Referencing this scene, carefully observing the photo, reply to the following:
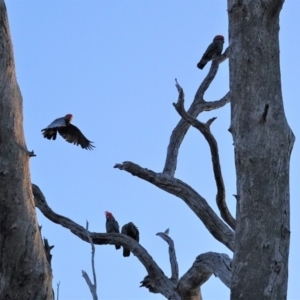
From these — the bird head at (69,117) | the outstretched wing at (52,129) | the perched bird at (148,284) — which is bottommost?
the perched bird at (148,284)

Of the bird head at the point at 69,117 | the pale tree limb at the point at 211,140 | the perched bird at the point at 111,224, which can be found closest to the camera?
the pale tree limb at the point at 211,140

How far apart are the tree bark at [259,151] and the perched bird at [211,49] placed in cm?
611

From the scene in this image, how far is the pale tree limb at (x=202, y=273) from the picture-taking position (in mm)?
5742

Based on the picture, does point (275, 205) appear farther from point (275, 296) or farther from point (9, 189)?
point (9, 189)

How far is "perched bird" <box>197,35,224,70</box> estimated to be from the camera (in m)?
10.2

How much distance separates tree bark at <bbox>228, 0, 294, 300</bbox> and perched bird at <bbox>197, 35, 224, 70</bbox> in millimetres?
6107

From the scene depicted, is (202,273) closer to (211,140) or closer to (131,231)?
(211,140)

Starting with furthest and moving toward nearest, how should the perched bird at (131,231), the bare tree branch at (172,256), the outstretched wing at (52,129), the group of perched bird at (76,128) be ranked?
the perched bird at (131,231) < the group of perched bird at (76,128) < the outstretched wing at (52,129) < the bare tree branch at (172,256)

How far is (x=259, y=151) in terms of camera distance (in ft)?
12.1

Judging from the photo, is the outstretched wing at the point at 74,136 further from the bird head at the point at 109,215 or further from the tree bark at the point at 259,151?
the tree bark at the point at 259,151

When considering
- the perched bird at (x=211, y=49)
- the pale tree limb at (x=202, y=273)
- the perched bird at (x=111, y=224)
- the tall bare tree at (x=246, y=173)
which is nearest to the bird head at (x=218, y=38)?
the perched bird at (x=211, y=49)

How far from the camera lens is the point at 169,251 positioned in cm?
718

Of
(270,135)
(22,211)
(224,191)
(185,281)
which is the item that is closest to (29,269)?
(22,211)

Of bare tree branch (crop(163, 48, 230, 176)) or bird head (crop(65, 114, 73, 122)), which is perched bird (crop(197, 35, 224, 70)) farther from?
bare tree branch (crop(163, 48, 230, 176))
